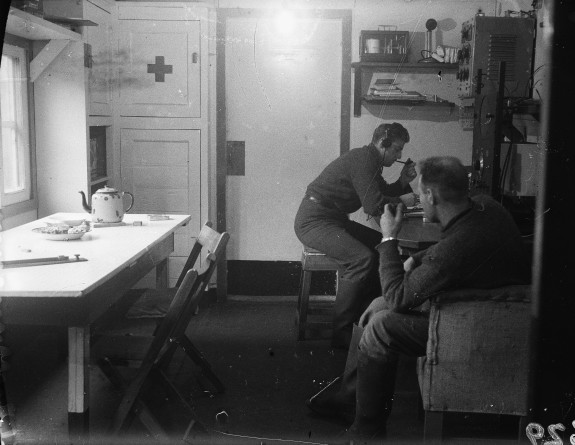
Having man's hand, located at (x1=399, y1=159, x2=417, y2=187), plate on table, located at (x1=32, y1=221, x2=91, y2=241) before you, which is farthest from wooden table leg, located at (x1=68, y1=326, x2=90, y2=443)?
man's hand, located at (x1=399, y1=159, x2=417, y2=187)

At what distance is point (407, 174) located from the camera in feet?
12.7

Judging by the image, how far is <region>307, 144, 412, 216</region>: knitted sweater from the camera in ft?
11.6

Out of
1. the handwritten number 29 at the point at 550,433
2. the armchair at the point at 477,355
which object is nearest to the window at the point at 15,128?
the armchair at the point at 477,355

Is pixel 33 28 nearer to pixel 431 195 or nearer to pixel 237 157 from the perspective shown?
pixel 237 157

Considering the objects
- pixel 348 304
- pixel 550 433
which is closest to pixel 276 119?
pixel 348 304

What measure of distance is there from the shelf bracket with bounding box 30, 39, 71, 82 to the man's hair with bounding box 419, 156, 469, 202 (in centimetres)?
228

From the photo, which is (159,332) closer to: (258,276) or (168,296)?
(168,296)

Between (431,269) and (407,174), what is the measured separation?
1831mm

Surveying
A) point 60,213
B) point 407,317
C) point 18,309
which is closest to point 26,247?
point 18,309

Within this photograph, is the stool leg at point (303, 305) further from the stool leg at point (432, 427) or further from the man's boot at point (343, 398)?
the stool leg at point (432, 427)

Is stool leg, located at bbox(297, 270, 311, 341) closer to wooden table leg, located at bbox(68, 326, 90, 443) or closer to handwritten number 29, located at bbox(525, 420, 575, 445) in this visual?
wooden table leg, located at bbox(68, 326, 90, 443)

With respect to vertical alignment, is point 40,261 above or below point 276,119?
below

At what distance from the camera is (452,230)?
212cm

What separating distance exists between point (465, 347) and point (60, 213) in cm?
233
